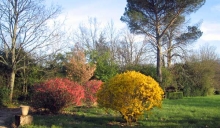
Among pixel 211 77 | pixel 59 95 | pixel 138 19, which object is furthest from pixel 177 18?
pixel 59 95

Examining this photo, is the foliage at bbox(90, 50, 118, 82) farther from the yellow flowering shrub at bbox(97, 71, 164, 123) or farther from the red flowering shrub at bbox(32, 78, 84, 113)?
the yellow flowering shrub at bbox(97, 71, 164, 123)

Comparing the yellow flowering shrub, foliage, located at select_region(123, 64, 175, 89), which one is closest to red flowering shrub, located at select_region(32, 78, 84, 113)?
the yellow flowering shrub

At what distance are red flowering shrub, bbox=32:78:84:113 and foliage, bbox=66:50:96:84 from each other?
7.19 metres

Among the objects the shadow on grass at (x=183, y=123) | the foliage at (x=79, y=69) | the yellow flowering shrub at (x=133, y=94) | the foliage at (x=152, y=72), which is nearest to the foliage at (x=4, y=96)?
the foliage at (x=79, y=69)

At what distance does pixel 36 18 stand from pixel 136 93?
39.0 ft

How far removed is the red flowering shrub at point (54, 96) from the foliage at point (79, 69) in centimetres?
719

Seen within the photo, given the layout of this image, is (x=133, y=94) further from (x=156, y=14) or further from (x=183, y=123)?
(x=156, y=14)

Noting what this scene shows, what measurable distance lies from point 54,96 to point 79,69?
334 inches

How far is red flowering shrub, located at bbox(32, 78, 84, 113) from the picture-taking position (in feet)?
37.8

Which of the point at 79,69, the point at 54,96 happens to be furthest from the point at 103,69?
the point at 54,96

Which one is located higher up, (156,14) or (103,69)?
(156,14)

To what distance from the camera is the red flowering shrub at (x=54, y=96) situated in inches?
453

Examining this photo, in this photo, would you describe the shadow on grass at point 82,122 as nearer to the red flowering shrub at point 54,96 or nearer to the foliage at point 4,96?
the red flowering shrub at point 54,96

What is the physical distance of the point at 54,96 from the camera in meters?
11.5
